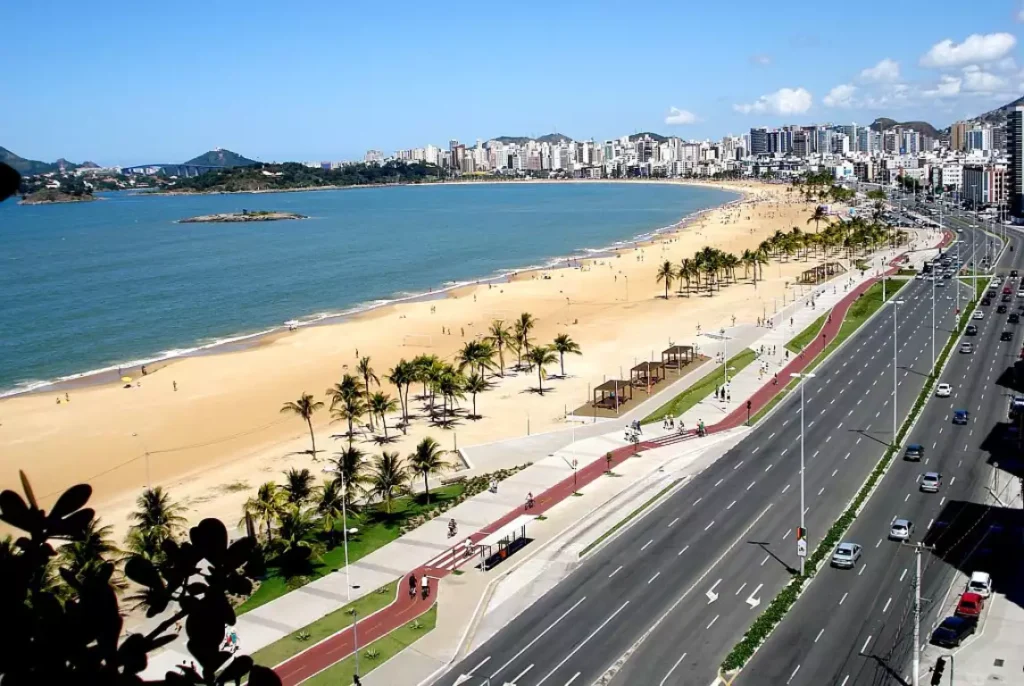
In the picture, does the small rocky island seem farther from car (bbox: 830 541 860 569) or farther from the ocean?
car (bbox: 830 541 860 569)

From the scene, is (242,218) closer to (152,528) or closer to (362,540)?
(362,540)

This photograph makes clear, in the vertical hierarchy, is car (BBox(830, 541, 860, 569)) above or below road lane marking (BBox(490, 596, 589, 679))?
above

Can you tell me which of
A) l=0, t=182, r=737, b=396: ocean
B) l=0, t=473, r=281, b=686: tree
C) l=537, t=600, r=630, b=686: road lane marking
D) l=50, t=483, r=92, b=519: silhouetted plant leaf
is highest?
l=50, t=483, r=92, b=519: silhouetted plant leaf

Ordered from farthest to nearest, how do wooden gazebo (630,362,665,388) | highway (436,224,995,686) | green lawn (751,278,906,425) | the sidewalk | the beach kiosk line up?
wooden gazebo (630,362,665,388) < green lawn (751,278,906,425) < the beach kiosk < the sidewalk < highway (436,224,995,686)

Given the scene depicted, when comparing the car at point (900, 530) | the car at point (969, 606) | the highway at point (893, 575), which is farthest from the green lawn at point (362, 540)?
the car at point (969, 606)

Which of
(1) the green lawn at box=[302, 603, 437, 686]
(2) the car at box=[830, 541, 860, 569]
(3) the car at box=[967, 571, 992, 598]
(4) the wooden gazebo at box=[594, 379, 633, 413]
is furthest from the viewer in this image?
(4) the wooden gazebo at box=[594, 379, 633, 413]

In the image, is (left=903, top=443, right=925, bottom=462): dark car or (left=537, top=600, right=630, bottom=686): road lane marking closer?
(left=537, top=600, right=630, bottom=686): road lane marking

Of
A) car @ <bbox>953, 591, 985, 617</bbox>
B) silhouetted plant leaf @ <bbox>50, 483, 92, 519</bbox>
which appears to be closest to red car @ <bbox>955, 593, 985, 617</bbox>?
car @ <bbox>953, 591, 985, 617</bbox>

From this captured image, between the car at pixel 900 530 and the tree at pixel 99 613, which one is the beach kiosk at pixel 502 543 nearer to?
the car at pixel 900 530
